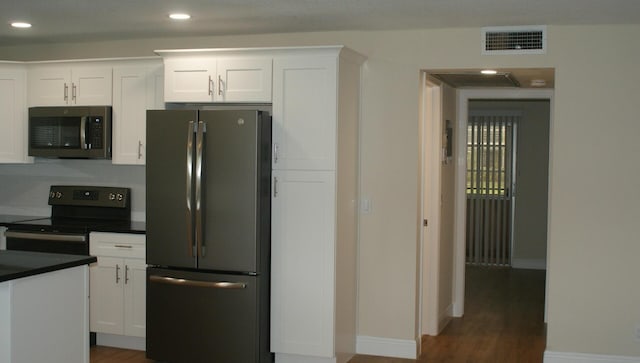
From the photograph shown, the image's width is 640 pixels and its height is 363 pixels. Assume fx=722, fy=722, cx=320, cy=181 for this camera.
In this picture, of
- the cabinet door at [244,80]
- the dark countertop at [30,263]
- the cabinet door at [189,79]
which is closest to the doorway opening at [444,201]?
the cabinet door at [244,80]

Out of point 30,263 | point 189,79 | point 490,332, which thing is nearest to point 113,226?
point 189,79

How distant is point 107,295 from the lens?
526cm

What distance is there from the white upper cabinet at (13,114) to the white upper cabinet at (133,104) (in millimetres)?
820

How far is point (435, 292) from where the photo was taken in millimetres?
5883

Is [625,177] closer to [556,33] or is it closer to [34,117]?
[556,33]

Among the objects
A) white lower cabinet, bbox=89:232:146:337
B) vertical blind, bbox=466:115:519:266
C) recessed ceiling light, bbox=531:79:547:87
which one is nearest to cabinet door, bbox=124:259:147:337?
white lower cabinet, bbox=89:232:146:337

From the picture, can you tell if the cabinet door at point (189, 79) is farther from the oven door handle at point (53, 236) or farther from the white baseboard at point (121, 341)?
the white baseboard at point (121, 341)

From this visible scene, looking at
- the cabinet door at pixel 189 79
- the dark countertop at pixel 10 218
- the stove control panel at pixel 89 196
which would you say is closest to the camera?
the cabinet door at pixel 189 79

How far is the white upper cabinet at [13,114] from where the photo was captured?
5.66 metres

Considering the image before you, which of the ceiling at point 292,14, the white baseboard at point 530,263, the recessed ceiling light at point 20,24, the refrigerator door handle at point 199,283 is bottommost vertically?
the white baseboard at point 530,263

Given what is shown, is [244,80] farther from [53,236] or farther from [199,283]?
[53,236]

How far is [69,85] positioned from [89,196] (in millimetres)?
916

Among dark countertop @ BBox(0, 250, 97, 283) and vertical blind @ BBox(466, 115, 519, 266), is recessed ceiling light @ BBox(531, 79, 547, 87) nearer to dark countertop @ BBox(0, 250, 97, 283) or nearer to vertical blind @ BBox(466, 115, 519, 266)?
vertical blind @ BBox(466, 115, 519, 266)

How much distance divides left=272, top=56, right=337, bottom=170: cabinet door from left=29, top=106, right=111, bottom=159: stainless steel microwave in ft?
4.89
